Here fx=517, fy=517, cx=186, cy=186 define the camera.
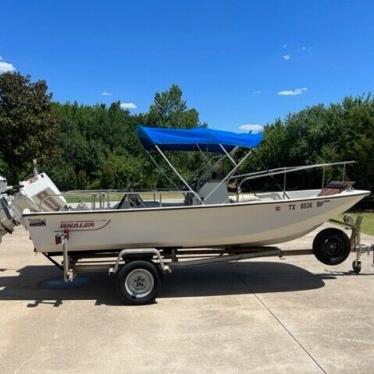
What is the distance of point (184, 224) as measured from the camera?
767cm

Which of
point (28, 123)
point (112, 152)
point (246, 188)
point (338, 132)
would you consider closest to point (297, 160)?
point (338, 132)

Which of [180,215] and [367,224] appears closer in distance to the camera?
[180,215]

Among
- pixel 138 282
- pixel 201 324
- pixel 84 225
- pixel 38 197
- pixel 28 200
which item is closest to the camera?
pixel 201 324

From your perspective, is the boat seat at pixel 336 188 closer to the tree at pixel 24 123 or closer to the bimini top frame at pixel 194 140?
the bimini top frame at pixel 194 140

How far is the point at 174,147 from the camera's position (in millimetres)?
8375

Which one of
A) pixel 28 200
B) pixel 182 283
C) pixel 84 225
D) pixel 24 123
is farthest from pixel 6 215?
pixel 24 123

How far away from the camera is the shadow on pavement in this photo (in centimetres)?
786

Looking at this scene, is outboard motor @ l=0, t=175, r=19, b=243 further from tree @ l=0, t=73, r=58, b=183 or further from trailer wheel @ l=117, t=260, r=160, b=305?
tree @ l=0, t=73, r=58, b=183

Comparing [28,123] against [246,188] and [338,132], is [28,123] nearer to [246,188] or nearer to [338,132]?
[246,188]

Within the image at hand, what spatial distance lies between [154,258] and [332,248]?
2903 mm

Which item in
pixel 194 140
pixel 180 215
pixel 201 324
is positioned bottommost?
pixel 201 324

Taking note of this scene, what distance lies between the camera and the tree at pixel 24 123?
2439 centimetres

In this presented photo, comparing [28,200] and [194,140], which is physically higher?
[194,140]

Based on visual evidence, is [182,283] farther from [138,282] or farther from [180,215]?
[180,215]
